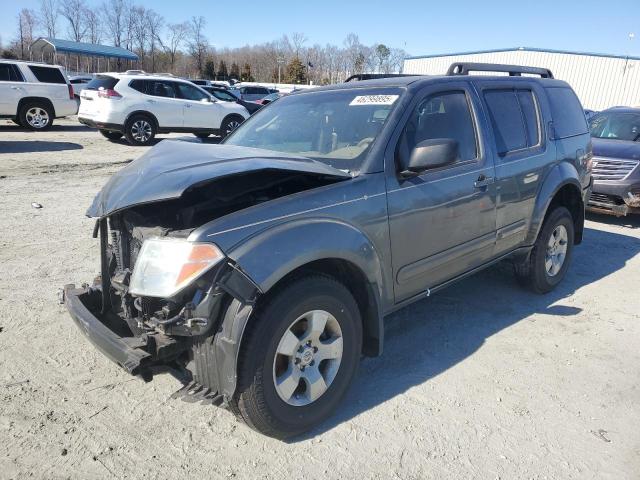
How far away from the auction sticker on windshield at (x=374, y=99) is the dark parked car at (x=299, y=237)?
0.04 feet

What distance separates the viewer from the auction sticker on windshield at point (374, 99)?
11.2ft

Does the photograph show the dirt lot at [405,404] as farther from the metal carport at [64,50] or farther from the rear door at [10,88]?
the metal carport at [64,50]

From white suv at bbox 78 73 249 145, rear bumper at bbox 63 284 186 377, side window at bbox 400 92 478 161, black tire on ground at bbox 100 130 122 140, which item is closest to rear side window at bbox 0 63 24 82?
white suv at bbox 78 73 249 145

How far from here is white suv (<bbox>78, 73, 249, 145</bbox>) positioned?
13383 millimetres

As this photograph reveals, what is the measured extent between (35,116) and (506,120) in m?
16.1

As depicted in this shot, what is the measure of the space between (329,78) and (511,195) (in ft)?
230

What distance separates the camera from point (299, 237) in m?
2.60

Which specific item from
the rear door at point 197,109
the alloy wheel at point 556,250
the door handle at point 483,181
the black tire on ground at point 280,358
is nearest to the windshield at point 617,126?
the alloy wheel at point 556,250

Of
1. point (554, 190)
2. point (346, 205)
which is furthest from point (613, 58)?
point (346, 205)

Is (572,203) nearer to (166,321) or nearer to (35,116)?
(166,321)

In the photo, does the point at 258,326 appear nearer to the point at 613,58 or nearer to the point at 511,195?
the point at 511,195

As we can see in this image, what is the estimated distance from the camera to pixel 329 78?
232 ft

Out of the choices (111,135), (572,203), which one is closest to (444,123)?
(572,203)

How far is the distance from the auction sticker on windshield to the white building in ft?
124
